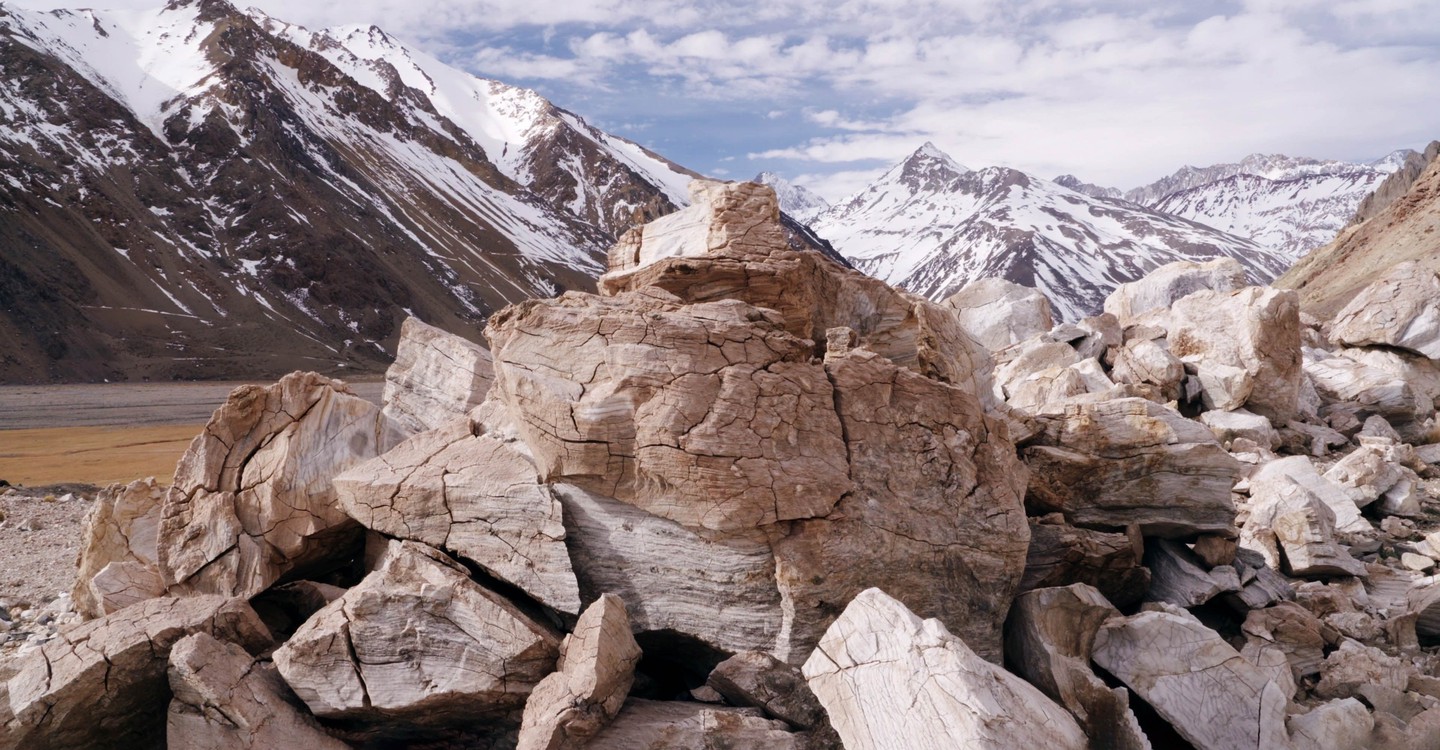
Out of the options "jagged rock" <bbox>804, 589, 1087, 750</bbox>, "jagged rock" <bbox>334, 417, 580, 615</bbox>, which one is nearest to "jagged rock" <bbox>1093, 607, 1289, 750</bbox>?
"jagged rock" <bbox>804, 589, 1087, 750</bbox>

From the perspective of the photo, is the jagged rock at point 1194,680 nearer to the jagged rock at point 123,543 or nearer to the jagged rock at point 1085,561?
the jagged rock at point 1085,561

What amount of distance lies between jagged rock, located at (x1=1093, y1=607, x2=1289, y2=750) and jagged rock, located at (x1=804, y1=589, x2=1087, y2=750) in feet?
5.38

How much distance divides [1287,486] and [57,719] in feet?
41.8

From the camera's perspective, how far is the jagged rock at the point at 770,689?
6488mm

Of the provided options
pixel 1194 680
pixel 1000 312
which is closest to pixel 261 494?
pixel 1194 680

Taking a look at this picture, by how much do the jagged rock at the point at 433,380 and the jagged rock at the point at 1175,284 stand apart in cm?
1973

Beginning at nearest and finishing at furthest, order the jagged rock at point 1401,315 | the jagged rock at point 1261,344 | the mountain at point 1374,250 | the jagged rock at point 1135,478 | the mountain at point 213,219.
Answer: the jagged rock at point 1135,478
the jagged rock at point 1261,344
the jagged rock at point 1401,315
the mountain at point 1374,250
the mountain at point 213,219

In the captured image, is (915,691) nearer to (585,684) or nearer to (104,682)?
(585,684)

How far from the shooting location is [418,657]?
6559mm

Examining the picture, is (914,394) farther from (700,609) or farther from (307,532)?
(307,532)

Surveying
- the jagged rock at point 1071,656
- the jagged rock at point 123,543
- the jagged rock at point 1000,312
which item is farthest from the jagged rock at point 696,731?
the jagged rock at point 1000,312

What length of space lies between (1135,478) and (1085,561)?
1.62 metres

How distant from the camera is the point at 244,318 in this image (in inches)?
4407

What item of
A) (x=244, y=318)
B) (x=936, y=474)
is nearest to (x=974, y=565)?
(x=936, y=474)
